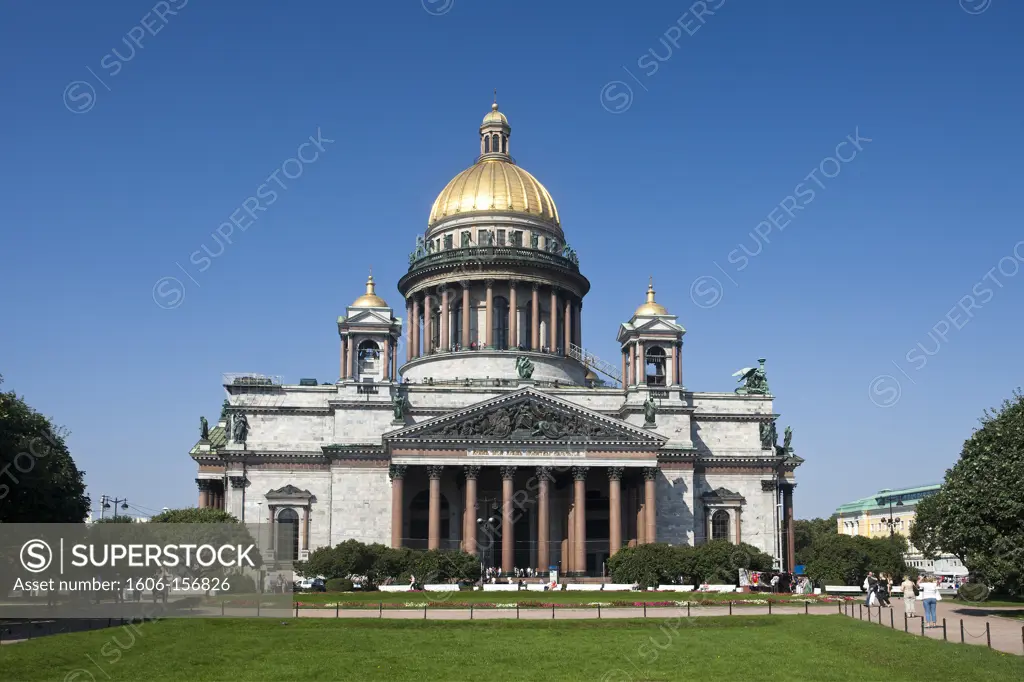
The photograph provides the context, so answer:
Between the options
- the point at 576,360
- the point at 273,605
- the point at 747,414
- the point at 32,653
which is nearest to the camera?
the point at 32,653

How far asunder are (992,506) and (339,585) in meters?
39.5

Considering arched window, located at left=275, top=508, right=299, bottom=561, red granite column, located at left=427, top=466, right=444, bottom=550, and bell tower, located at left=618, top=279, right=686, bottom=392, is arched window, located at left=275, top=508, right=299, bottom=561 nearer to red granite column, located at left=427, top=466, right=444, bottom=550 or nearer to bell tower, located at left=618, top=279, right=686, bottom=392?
red granite column, located at left=427, top=466, right=444, bottom=550

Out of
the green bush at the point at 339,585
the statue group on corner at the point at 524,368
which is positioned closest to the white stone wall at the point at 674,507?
the statue group on corner at the point at 524,368

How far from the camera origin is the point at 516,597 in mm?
60594

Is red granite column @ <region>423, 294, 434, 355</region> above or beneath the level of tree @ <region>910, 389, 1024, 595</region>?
above

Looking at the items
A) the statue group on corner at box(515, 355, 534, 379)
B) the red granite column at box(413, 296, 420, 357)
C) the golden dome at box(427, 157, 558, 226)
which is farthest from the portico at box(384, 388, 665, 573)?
the golden dome at box(427, 157, 558, 226)

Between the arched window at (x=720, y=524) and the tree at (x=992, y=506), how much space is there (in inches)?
1460

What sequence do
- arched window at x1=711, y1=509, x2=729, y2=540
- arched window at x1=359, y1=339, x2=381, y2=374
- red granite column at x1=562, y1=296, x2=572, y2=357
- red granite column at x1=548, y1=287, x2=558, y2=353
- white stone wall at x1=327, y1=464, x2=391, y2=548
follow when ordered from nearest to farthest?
white stone wall at x1=327, y1=464, x2=391, y2=548 → arched window at x1=711, y1=509, x2=729, y2=540 → arched window at x1=359, y1=339, x2=381, y2=374 → red granite column at x1=548, y1=287, x2=558, y2=353 → red granite column at x1=562, y1=296, x2=572, y2=357

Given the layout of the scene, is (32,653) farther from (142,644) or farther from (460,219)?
(460,219)

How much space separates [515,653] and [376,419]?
182ft

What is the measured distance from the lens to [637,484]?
88.5 metres

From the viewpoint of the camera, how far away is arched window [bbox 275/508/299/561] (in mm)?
86938

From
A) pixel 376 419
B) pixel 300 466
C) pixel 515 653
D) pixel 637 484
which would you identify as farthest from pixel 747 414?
pixel 515 653

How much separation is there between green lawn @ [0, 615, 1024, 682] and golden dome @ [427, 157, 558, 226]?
6659 cm
